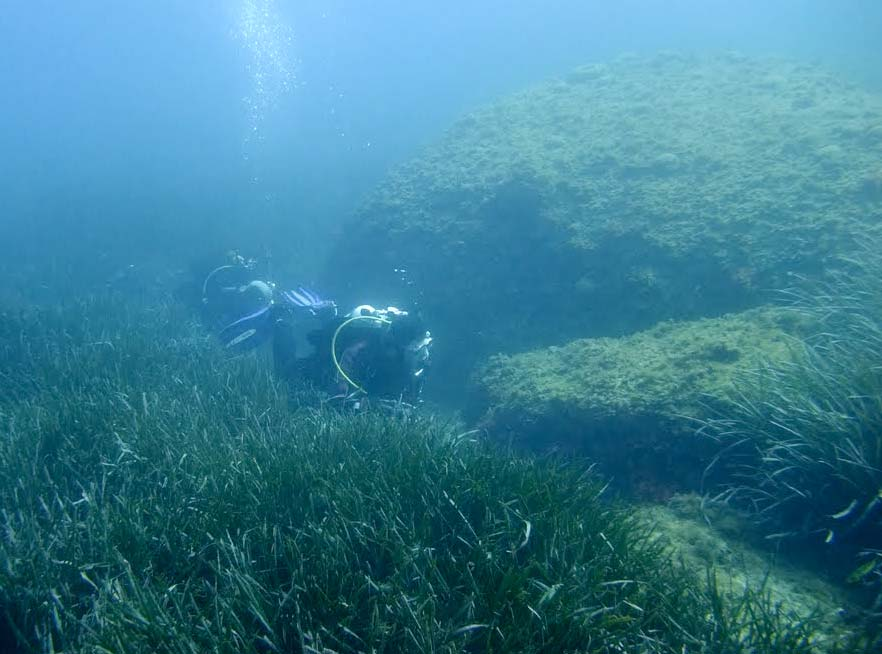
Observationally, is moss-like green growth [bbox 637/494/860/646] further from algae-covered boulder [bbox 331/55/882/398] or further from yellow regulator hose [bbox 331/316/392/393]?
algae-covered boulder [bbox 331/55/882/398]

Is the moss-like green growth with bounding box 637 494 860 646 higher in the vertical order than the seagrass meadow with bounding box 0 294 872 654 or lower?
lower

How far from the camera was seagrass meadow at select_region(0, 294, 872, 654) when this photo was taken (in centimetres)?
276

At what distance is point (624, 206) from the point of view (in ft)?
29.9

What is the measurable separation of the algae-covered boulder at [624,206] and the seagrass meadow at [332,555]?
168 inches

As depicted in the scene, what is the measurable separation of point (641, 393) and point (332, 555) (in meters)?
3.54

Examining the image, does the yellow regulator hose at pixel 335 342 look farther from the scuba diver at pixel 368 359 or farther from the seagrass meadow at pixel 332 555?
the seagrass meadow at pixel 332 555

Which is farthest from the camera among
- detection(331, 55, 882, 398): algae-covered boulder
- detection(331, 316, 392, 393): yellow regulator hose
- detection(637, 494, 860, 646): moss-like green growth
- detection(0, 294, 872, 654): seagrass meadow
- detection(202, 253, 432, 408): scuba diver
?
detection(331, 55, 882, 398): algae-covered boulder

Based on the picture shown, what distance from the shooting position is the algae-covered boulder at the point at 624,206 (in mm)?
7602

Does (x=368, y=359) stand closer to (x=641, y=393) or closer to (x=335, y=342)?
(x=335, y=342)

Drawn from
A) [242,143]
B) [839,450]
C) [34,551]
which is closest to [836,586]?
[839,450]

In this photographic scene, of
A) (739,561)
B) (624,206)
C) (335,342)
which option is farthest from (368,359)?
(624,206)

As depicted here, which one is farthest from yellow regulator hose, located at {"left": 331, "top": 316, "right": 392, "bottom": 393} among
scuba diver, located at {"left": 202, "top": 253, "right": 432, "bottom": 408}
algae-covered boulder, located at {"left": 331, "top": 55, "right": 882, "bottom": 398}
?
algae-covered boulder, located at {"left": 331, "top": 55, "right": 882, "bottom": 398}

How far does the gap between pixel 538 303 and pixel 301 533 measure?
21.7ft

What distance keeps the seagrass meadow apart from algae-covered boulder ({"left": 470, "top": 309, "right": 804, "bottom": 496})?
0.82 m
